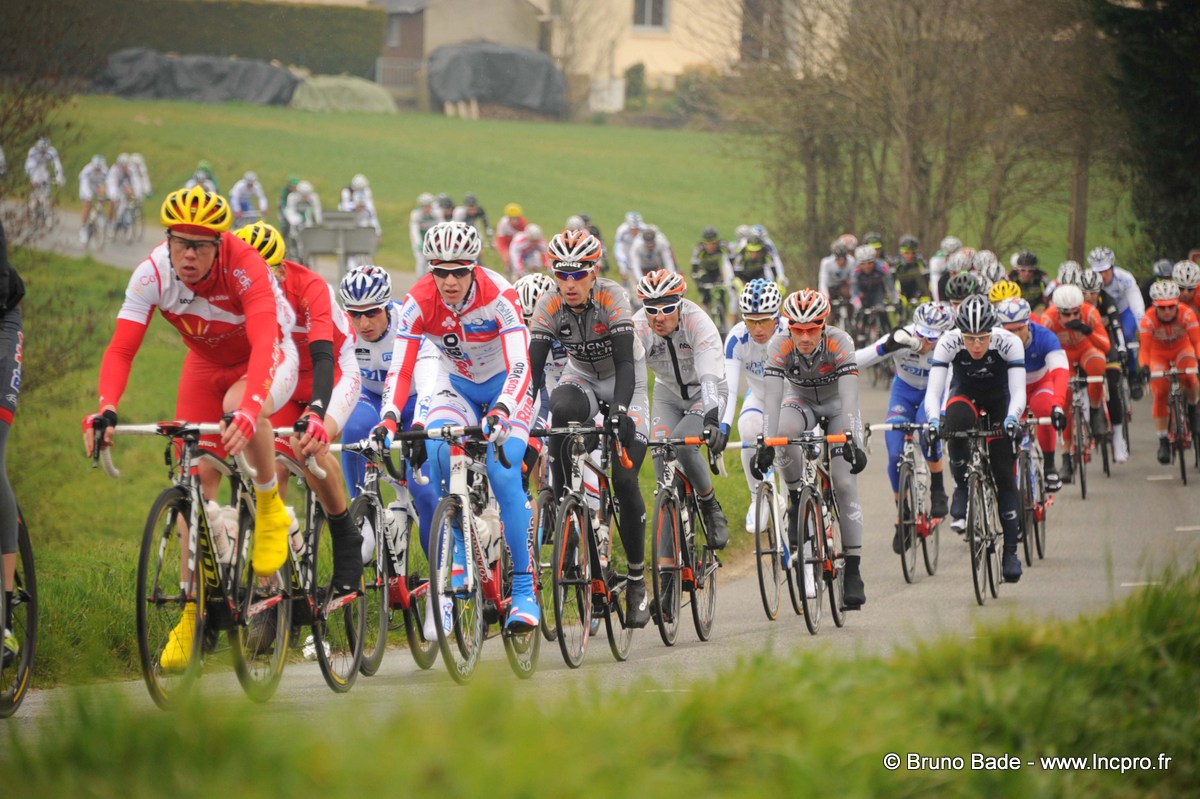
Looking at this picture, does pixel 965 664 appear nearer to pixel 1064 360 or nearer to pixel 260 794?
pixel 260 794

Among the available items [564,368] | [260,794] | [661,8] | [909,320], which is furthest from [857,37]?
[661,8]

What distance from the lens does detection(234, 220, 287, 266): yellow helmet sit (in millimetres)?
8992

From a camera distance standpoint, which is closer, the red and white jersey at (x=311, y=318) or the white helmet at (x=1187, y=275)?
the red and white jersey at (x=311, y=318)

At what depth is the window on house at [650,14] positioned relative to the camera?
93562 mm

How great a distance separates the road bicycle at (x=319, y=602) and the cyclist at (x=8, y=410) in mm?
1196

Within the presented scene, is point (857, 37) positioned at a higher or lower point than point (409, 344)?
A: higher

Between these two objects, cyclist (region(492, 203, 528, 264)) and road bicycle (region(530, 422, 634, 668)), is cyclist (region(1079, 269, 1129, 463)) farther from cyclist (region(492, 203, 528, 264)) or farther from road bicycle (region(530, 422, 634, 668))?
cyclist (region(492, 203, 528, 264))

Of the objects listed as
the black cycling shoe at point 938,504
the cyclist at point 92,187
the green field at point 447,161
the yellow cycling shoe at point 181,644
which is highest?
the green field at point 447,161

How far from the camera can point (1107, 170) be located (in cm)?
3484

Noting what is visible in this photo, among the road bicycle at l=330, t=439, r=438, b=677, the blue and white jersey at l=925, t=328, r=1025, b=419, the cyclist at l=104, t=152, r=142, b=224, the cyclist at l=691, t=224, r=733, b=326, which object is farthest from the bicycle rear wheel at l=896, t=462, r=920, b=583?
the cyclist at l=104, t=152, r=142, b=224

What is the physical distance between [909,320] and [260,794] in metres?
24.5

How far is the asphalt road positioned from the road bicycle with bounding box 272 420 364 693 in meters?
0.16

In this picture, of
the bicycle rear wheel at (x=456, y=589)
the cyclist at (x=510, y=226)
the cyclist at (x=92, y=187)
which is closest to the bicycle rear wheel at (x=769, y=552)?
the bicycle rear wheel at (x=456, y=589)

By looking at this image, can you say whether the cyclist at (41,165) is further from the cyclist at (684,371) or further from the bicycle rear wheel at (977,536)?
the bicycle rear wheel at (977,536)
